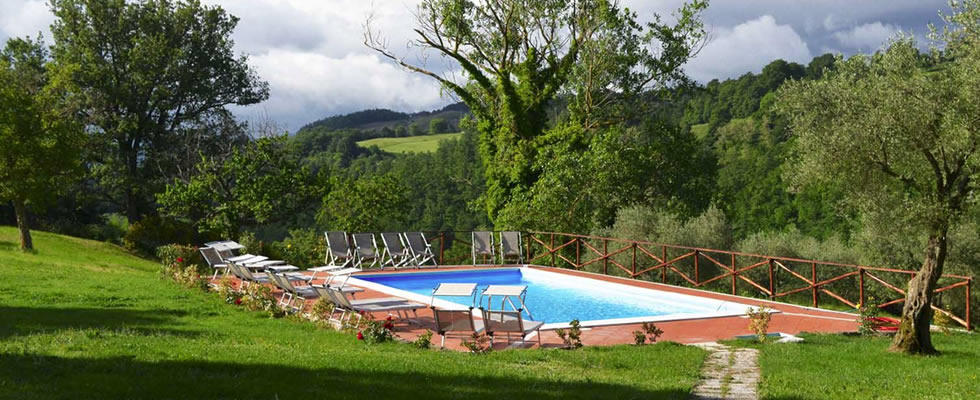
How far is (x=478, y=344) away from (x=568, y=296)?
6028 mm

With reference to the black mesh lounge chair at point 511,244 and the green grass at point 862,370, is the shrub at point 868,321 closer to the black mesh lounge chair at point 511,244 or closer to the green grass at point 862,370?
the green grass at point 862,370

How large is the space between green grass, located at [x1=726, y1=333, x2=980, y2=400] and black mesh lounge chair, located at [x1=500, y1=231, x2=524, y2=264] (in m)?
8.78

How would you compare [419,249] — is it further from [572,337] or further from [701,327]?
[572,337]

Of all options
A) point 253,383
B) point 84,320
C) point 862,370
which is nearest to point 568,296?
point 862,370

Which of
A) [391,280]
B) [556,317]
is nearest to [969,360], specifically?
[556,317]

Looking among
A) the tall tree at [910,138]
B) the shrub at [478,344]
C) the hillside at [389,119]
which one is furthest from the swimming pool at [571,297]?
the hillside at [389,119]

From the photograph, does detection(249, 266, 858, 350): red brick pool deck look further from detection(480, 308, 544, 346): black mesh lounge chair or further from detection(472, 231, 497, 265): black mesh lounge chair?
detection(472, 231, 497, 265): black mesh lounge chair

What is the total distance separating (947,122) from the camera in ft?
27.7

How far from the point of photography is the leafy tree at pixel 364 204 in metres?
19.7

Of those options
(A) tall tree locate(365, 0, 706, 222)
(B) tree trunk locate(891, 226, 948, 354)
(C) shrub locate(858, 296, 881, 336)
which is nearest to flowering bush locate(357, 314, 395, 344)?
(B) tree trunk locate(891, 226, 948, 354)

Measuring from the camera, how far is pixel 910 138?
8.77 m

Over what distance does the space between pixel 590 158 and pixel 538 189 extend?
5.29 feet

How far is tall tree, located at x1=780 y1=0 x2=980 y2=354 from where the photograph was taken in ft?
27.0

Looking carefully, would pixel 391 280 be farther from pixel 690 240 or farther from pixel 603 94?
pixel 603 94
